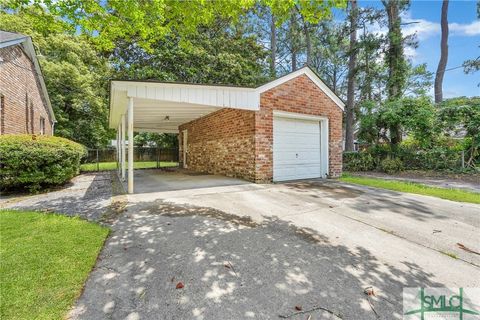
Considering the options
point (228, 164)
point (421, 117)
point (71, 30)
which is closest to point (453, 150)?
point (421, 117)

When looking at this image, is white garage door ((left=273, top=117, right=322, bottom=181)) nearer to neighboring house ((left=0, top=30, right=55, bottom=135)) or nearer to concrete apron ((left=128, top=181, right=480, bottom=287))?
concrete apron ((left=128, top=181, right=480, bottom=287))

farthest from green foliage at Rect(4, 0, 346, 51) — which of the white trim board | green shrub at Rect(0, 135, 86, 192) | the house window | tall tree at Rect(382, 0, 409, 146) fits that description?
tall tree at Rect(382, 0, 409, 146)

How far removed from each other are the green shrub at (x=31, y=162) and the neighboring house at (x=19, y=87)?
262 centimetres

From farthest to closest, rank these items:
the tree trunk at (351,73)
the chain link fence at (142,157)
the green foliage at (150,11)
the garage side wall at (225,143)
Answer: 1. the chain link fence at (142,157)
2. the tree trunk at (351,73)
3. the garage side wall at (225,143)
4. the green foliage at (150,11)

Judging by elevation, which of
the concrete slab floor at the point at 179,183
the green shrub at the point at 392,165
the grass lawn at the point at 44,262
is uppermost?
A: the green shrub at the point at 392,165

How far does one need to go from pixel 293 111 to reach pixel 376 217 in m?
4.86

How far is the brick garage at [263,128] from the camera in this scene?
740 centimetres

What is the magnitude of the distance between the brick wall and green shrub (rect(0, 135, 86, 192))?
8.50 feet

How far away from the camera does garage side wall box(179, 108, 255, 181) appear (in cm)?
761

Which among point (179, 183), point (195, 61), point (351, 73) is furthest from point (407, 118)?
point (195, 61)

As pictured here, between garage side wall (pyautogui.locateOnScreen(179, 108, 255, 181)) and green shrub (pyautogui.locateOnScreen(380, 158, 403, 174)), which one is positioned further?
green shrub (pyautogui.locateOnScreen(380, 158, 403, 174))

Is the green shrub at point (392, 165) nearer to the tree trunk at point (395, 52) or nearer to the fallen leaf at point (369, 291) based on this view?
the tree trunk at point (395, 52)

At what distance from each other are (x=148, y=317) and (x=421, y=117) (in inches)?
509

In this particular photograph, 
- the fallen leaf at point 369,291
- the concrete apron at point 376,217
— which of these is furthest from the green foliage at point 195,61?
the fallen leaf at point 369,291
